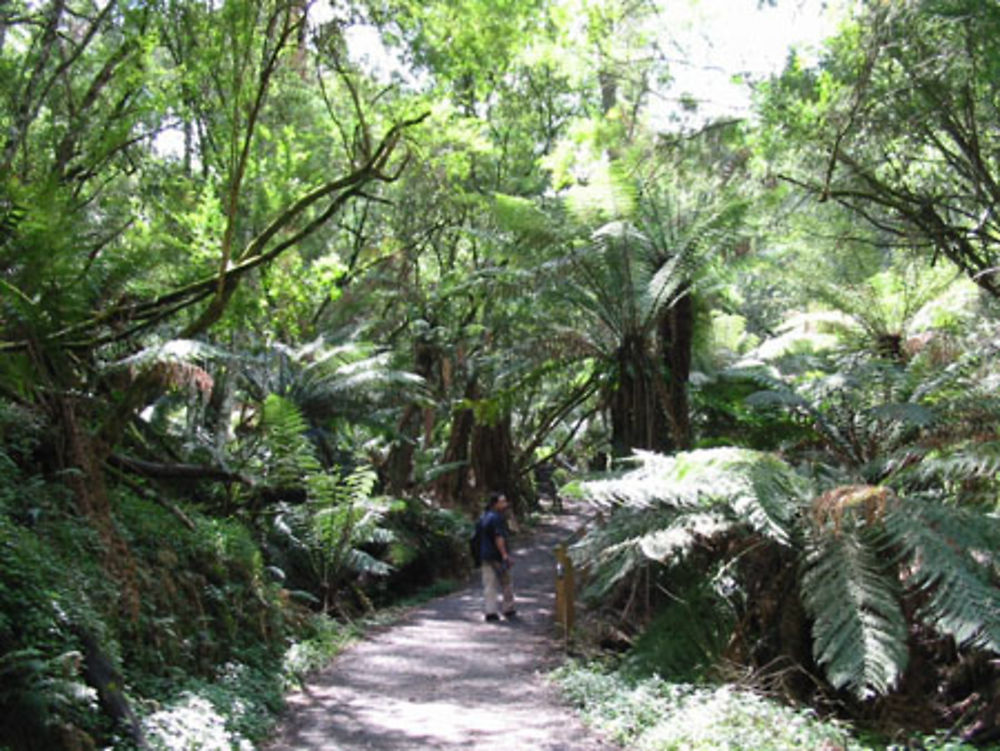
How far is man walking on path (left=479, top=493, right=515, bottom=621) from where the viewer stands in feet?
33.0

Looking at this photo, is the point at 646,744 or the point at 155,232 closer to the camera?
the point at 646,744

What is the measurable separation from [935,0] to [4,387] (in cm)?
705

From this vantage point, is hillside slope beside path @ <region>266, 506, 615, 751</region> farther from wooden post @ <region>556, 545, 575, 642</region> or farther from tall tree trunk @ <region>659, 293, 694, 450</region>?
tall tree trunk @ <region>659, 293, 694, 450</region>

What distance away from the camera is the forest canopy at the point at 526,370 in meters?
5.68

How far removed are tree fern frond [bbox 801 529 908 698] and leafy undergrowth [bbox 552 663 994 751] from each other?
326 mm

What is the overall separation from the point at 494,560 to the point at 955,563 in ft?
18.3

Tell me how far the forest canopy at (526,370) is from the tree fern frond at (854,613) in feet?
0.08

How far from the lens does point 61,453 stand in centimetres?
634

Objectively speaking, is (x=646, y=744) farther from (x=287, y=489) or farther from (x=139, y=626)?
(x=287, y=489)

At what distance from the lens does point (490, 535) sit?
10188 millimetres

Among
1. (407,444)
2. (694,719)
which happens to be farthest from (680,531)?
(407,444)

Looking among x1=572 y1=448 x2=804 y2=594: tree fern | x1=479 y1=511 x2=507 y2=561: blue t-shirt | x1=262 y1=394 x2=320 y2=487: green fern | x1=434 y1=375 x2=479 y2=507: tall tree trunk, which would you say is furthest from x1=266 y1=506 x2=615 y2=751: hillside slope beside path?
x1=434 y1=375 x2=479 y2=507: tall tree trunk

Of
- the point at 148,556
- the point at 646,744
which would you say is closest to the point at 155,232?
→ the point at 148,556

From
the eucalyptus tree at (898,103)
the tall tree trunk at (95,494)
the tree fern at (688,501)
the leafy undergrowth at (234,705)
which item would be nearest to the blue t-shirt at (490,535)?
the leafy undergrowth at (234,705)
